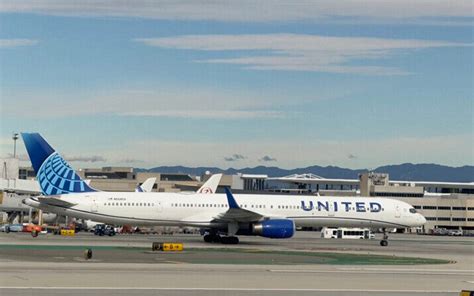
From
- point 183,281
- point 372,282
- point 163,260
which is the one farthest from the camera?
point 163,260

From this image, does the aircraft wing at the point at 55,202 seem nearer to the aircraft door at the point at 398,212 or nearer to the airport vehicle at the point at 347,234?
the aircraft door at the point at 398,212

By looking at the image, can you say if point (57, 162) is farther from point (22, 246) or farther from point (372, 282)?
point (372, 282)

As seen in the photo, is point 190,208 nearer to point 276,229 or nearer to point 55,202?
point 276,229

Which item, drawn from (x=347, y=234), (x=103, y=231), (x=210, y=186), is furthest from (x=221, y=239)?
(x=210, y=186)

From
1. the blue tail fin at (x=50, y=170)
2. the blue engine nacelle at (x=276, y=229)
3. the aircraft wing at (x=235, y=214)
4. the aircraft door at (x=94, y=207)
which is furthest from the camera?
the blue tail fin at (x=50, y=170)

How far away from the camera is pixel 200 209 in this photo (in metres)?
69.6

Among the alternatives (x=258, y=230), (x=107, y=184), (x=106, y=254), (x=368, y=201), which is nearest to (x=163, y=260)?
(x=106, y=254)

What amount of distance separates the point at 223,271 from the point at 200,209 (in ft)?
94.6

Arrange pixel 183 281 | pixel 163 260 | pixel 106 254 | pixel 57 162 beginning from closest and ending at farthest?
pixel 183 281
pixel 163 260
pixel 106 254
pixel 57 162

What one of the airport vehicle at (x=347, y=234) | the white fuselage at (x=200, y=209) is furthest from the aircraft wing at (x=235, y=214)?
the airport vehicle at (x=347, y=234)

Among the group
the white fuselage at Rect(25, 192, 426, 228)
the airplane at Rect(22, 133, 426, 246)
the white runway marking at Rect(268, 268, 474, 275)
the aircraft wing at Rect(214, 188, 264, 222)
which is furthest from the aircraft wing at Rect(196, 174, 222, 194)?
the white runway marking at Rect(268, 268, 474, 275)

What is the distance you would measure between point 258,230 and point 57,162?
635 inches

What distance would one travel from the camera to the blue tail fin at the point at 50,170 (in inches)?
2753

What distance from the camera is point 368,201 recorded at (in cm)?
7469
